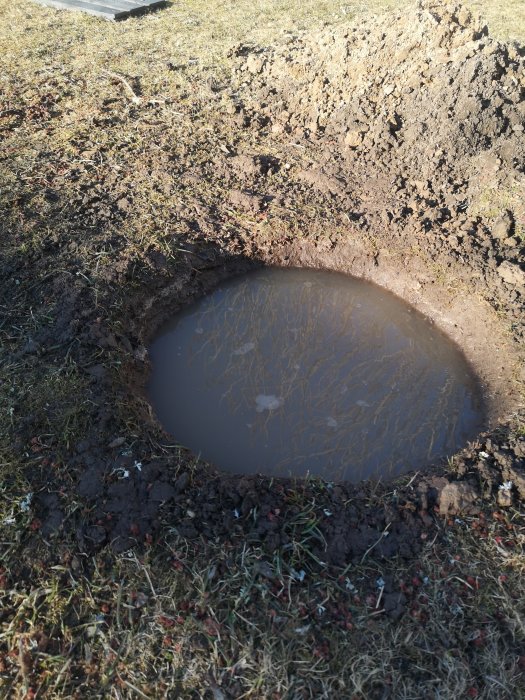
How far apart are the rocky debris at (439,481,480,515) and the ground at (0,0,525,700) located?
14mm

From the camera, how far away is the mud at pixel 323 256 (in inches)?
114

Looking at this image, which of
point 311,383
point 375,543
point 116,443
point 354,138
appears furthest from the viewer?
point 354,138

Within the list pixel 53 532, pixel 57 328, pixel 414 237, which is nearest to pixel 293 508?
pixel 53 532

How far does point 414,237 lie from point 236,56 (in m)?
3.87

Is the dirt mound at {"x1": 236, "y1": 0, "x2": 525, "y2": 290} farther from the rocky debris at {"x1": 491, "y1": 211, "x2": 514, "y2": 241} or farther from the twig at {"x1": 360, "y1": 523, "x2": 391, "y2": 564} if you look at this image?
the twig at {"x1": 360, "y1": 523, "x2": 391, "y2": 564}

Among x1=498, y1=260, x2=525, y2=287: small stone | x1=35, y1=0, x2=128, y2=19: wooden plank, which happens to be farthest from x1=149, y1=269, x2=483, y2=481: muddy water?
x1=35, y1=0, x2=128, y2=19: wooden plank

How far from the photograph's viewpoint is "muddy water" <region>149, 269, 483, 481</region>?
3445mm

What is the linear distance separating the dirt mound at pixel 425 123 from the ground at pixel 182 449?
28 mm

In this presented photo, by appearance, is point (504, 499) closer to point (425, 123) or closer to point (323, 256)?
point (323, 256)

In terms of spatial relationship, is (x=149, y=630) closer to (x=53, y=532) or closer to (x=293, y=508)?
(x=53, y=532)

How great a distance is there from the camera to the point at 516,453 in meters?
3.19

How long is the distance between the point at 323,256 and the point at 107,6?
619cm

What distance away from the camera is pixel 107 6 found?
27.0 ft

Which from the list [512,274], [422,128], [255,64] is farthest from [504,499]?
[255,64]
